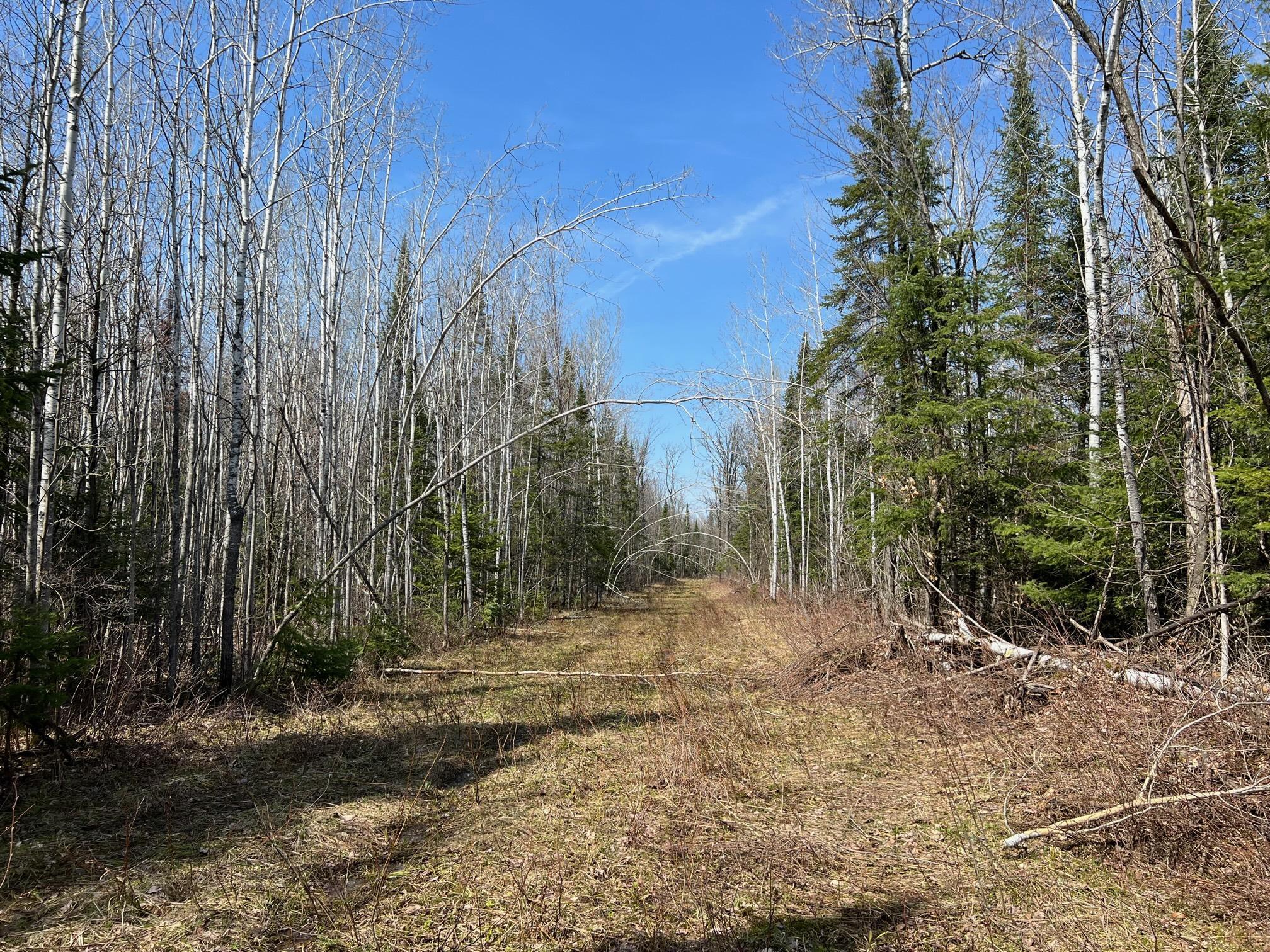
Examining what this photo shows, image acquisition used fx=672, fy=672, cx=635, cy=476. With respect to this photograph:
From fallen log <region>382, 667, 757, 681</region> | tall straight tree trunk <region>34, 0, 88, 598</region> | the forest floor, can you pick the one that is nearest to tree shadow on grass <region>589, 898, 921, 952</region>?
the forest floor

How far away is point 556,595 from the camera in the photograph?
793 inches

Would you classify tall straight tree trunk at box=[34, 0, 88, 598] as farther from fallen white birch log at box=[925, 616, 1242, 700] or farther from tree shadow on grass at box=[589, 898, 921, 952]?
fallen white birch log at box=[925, 616, 1242, 700]

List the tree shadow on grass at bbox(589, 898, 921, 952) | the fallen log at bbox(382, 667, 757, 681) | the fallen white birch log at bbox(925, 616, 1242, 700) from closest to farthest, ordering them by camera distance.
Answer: the tree shadow on grass at bbox(589, 898, 921, 952) < the fallen white birch log at bbox(925, 616, 1242, 700) < the fallen log at bbox(382, 667, 757, 681)

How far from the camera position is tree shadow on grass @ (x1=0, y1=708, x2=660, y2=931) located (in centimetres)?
358

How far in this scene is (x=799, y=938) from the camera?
304 centimetres

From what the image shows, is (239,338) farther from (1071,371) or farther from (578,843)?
(1071,371)

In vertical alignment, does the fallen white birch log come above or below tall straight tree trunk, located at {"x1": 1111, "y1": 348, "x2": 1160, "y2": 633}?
below

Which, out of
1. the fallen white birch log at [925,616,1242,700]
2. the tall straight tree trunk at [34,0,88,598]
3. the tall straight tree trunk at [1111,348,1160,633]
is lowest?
the fallen white birch log at [925,616,1242,700]

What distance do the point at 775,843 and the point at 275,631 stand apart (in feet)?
18.3

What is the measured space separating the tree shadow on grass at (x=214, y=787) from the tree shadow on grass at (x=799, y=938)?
1741mm

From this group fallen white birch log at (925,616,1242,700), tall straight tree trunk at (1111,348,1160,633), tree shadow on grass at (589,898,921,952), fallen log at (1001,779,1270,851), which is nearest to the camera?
tree shadow on grass at (589,898,921,952)

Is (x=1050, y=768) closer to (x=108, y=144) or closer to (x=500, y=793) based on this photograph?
(x=500, y=793)

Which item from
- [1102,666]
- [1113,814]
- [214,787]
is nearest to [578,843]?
[214,787]

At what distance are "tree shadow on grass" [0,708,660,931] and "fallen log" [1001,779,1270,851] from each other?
3.45 meters
